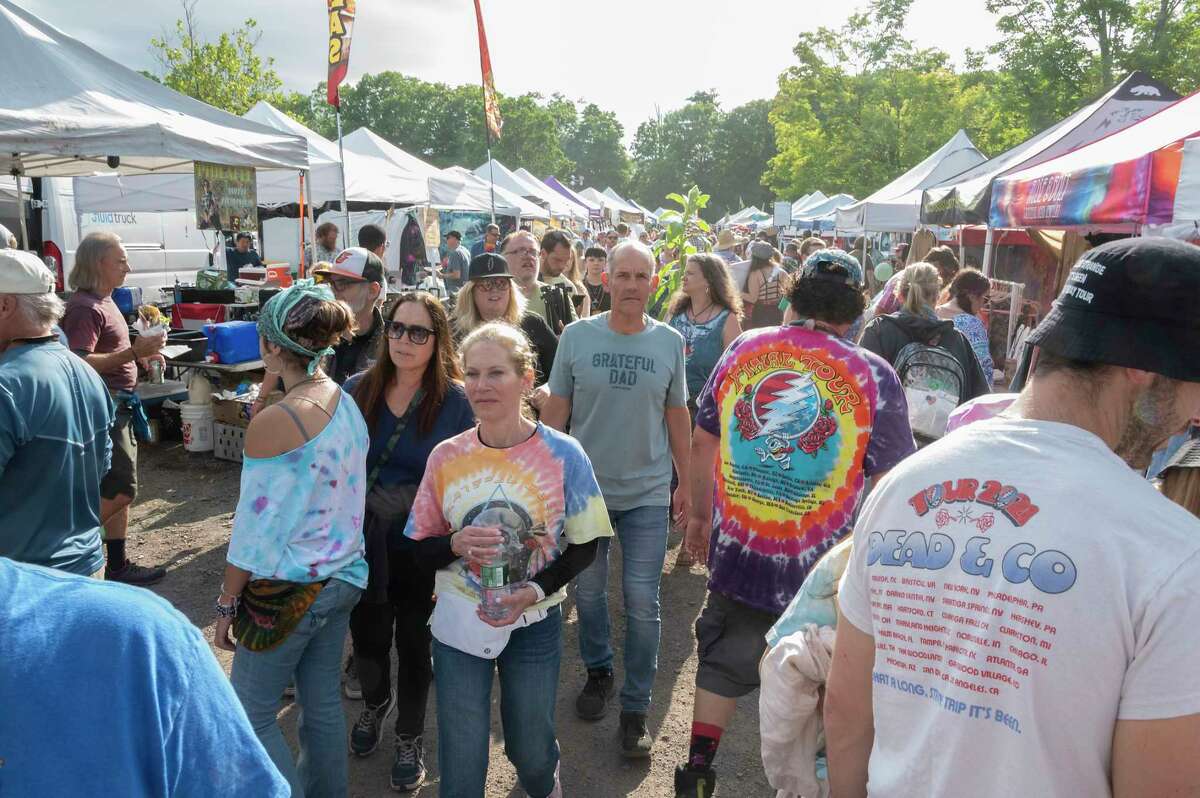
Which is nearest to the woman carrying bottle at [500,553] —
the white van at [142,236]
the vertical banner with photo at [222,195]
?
the vertical banner with photo at [222,195]

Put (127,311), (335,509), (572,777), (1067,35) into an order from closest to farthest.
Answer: (335,509)
(572,777)
(127,311)
(1067,35)

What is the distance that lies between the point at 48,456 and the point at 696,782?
246cm

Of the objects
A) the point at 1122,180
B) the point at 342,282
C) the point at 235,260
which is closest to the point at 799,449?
the point at 342,282

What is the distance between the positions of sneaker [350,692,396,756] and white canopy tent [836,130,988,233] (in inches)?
589

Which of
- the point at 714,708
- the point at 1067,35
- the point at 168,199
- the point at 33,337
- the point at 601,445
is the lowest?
the point at 714,708

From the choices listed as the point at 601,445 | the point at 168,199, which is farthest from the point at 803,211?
the point at 601,445

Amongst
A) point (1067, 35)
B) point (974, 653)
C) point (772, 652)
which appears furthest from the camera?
point (1067, 35)

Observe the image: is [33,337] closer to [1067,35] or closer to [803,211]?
[803,211]

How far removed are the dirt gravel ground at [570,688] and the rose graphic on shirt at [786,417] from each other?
159 cm

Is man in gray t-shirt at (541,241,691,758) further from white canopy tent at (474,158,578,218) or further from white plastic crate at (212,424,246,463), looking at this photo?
white canopy tent at (474,158,578,218)

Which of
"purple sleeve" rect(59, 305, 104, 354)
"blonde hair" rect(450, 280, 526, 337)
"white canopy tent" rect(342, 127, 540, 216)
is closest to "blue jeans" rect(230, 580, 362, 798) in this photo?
"blonde hair" rect(450, 280, 526, 337)

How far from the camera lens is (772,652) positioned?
5.58 feet

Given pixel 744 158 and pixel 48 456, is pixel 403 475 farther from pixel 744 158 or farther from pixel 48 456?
pixel 744 158

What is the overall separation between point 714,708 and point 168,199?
16060 mm
